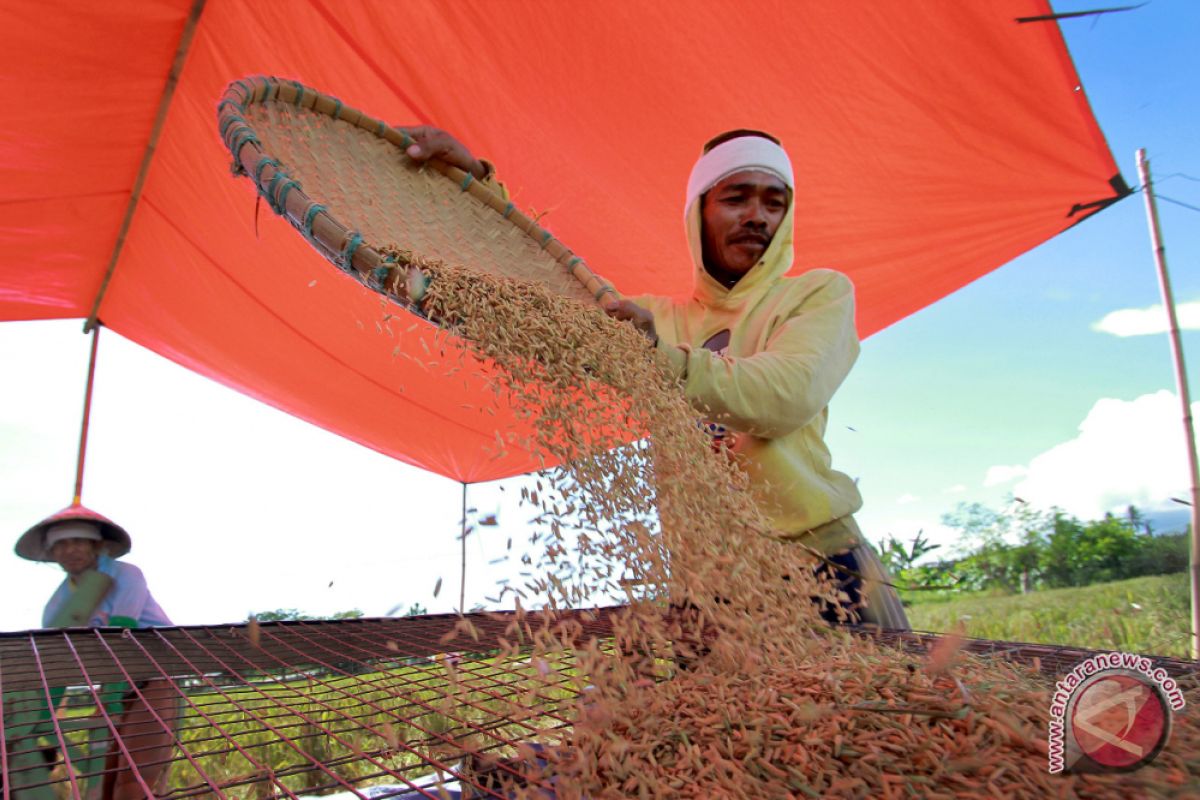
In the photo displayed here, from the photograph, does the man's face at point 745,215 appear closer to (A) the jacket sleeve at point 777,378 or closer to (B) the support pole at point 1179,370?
(A) the jacket sleeve at point 777,378

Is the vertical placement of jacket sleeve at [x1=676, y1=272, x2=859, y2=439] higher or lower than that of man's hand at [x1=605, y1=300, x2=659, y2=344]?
lower

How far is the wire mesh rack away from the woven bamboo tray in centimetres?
61

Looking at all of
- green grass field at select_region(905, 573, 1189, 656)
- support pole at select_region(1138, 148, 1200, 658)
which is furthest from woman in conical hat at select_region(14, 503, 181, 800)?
support pole at select_region(1138, 148, 1200, 658)

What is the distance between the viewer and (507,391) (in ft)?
3.91

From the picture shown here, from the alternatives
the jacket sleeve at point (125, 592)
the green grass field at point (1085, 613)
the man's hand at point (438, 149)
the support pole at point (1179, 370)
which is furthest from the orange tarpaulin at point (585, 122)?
the green grass field at point (1085, 613)

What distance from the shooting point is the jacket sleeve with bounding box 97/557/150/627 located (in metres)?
2.77

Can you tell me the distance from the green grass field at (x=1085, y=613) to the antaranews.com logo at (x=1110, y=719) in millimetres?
2002

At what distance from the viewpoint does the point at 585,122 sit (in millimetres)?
2539

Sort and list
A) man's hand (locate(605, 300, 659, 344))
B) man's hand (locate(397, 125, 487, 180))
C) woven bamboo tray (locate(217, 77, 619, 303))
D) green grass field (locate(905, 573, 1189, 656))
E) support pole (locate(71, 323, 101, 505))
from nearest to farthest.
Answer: woven bamboo tray (locate(217, 77, 619, 303))
man's hand (locate(605, 300, 659, 344))
man's hand (locate(397, 125, 487, 180))
green grass field (locate(905, 573, 1189, 656))
support pole (locate(71, 323, 101, 505))

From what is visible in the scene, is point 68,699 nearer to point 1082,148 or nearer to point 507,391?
point 507,391

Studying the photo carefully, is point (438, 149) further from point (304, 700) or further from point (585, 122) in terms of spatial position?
point (304, 700)

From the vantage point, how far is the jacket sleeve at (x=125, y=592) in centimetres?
277

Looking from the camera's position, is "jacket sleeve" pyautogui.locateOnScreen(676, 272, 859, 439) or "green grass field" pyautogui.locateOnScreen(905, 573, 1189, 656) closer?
"jacket sleeve" pyautogui.locateOnScreen(676, 272, 859, 439)

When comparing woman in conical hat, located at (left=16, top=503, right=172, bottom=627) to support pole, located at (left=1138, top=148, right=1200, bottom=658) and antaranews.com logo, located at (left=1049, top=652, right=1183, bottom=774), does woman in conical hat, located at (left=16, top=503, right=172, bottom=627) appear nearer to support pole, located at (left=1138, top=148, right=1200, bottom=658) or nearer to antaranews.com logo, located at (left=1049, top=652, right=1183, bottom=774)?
antaranews.com logo, located at (left=1049, top=652, right=1183, bottom=774)
